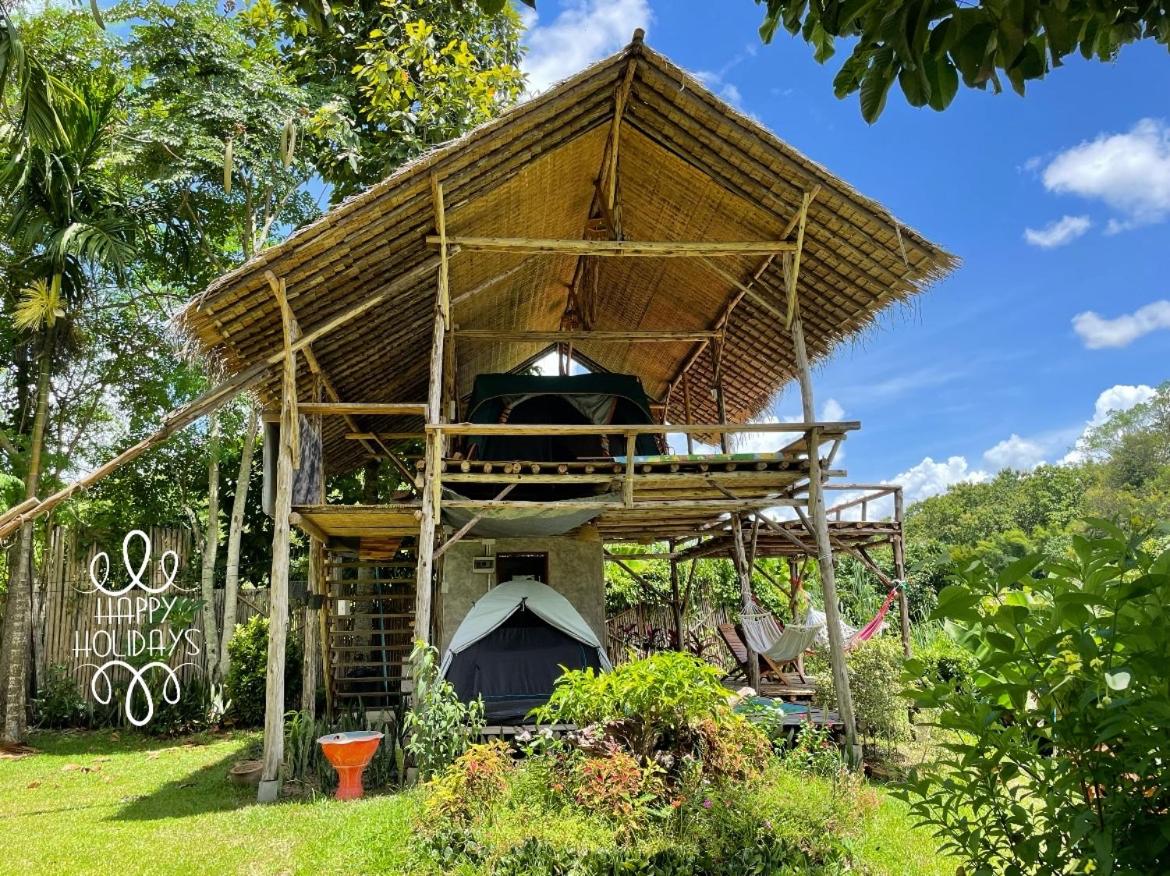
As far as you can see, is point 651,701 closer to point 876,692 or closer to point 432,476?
point 432,476

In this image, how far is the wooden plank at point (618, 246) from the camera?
25.1 feet

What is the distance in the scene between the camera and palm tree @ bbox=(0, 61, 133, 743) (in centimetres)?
985

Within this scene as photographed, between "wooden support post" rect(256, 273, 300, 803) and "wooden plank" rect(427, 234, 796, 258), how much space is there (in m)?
1.75

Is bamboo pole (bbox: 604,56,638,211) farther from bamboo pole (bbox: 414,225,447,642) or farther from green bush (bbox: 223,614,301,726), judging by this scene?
green bush (bbox: 223,614,301,726)

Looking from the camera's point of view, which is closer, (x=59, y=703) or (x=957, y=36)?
(x=957, y=36)

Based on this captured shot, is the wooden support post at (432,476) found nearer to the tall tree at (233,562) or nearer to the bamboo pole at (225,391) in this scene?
the bamboo pole at (225,391)

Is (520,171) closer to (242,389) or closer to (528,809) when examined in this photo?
(242,389)

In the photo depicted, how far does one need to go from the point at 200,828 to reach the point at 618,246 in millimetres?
5871

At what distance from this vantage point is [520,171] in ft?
25.2

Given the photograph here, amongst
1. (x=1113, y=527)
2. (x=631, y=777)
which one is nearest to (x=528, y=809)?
(x=631, y=777)

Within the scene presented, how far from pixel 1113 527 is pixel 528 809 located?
13.2 ft

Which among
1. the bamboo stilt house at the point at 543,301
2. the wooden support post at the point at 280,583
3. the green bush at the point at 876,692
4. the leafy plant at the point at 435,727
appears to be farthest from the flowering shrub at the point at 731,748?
the wooden support post at the point at 280,583

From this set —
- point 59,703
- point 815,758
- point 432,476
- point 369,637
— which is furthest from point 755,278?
point 59,703

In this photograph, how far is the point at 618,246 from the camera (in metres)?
7.91
